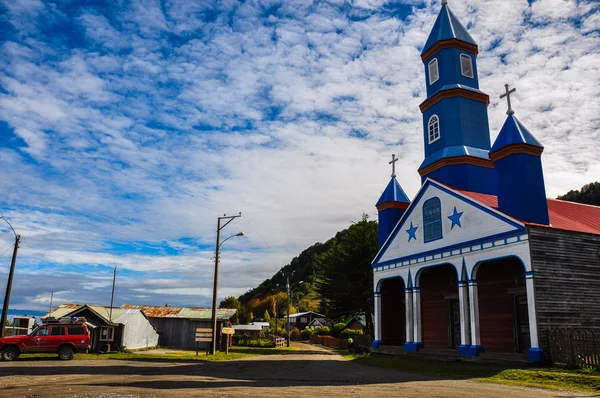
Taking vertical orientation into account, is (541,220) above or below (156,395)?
above

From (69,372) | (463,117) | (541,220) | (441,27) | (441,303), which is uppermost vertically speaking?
(441,27)

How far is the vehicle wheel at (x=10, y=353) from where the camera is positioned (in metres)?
23.6

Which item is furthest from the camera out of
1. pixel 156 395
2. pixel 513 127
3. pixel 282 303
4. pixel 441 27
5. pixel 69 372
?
pixel 282 303

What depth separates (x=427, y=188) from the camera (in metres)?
25.7

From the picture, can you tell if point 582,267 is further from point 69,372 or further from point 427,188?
point 69,372

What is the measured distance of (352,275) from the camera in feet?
133

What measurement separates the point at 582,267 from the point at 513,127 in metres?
6.83

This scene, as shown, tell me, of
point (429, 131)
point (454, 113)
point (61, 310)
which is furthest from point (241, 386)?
point (61, 310)

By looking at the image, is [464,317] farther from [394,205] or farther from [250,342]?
[250,342]

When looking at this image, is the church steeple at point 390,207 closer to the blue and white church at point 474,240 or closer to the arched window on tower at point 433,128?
the blue and white church at point 474,240

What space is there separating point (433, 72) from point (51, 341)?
91.1 feet

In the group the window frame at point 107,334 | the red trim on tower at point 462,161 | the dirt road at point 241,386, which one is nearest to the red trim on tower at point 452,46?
the red trim on tower at point 462,161

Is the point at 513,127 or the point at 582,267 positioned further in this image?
the point at 513,127

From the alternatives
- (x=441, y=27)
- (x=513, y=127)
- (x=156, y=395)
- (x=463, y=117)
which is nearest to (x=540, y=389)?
(x=156, y=395)
